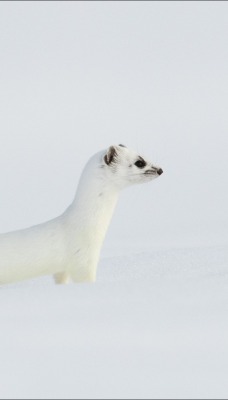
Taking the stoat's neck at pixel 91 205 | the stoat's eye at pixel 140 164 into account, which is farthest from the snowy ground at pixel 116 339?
the stoat's eye at pixel 140 164

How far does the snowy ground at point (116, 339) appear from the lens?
11.8 feet

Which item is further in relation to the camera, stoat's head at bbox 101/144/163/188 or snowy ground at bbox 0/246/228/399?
stoat's head at bbox 101/144/163/188

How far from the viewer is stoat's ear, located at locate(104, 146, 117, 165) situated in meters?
5.63

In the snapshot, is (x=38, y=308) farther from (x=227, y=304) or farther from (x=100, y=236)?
(x=100, y=236)

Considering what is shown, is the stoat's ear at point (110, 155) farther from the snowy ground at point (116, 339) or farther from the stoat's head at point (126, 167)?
the snowy ground at point (116, 339)

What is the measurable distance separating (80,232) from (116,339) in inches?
65.5

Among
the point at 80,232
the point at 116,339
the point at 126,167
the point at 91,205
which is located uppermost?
the point at 126,167

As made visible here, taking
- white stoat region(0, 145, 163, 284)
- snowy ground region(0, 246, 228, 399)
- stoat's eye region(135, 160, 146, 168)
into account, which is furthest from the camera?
stoat's eye region(135, 160, 146, 168)

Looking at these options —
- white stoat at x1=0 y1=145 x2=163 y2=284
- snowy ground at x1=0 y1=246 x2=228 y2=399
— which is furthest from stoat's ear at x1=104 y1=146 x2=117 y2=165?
snowy ground at x1=0 y1=246 x2=228 y2=399

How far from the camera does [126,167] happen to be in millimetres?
5688

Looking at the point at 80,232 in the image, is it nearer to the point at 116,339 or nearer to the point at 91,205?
the point at 91,205

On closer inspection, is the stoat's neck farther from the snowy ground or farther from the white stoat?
the snowy ground

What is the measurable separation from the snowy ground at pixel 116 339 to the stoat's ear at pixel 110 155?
81 cm

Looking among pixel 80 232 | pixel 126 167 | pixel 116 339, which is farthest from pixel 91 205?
pixel 116 339
